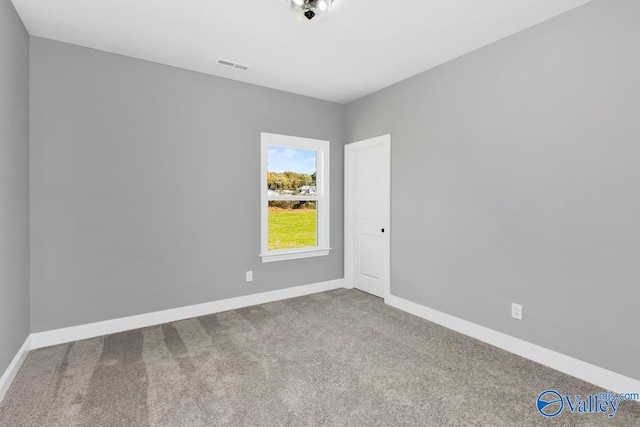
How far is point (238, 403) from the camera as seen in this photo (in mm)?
1972

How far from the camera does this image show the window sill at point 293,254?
3.95 metres

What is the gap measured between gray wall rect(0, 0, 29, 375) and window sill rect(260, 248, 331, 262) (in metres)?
2.18

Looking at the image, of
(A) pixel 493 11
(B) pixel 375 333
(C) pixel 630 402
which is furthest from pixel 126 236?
(C) pixel 630 402

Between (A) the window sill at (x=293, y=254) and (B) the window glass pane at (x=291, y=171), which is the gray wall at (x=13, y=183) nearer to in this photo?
(A) the window sill at (x=293, y=254)

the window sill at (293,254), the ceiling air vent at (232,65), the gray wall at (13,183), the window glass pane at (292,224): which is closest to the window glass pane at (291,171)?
the window glass pane at (292,224)

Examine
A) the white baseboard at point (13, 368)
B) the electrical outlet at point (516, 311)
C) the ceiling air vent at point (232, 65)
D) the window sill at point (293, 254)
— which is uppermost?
the ceiling air vent at point (232, 65)

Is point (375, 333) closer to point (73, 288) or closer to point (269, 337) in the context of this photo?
point (269, 337)

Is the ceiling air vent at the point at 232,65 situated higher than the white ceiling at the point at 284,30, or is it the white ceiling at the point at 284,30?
the ceiling air vent at the point at 232,65

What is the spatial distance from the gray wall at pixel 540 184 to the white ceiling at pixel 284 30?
0.29 m

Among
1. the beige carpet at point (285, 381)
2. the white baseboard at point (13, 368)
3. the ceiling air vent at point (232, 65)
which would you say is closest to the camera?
the beige carpet at point (285, 381)

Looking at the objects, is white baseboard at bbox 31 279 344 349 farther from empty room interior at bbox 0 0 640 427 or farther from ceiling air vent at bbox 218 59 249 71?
ceiling air vent at bbox 218 59 249 71

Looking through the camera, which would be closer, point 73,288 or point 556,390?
point 556,390

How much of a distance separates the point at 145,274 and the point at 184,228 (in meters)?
0.59

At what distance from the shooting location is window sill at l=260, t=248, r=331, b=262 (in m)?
3.95
